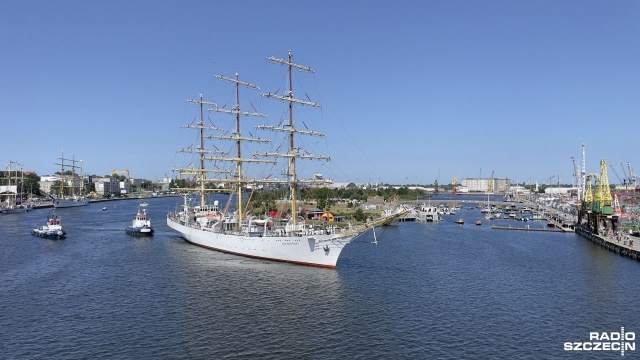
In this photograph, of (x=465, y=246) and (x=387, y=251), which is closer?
(x=387, y=251)

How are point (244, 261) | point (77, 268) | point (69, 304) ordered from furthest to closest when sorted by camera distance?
point (244, 261)
point (77, 268)
point (69, 304)

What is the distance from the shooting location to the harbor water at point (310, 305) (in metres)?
26.8

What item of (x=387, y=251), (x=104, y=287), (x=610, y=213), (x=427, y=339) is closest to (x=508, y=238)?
(x=610, y=213)

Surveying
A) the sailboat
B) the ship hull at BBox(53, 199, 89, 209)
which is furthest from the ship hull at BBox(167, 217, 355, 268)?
the ship hull at BBox(53, 199, 89, 209)

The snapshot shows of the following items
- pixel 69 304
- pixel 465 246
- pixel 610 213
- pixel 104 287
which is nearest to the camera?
pixel 69 304

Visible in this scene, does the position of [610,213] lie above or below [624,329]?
above

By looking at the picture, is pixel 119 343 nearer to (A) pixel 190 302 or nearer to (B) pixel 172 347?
(B) pixel 172 347

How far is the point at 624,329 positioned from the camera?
1197 inches

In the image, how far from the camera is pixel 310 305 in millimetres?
34656

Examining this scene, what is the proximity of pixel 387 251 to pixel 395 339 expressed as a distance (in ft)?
115

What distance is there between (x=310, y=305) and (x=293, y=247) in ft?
47.3

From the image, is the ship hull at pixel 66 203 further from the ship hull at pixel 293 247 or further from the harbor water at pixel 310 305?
the ship hull at pixel 293 247

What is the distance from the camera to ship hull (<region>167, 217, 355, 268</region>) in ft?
155

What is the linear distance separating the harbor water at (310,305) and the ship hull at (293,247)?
3.82 feet
